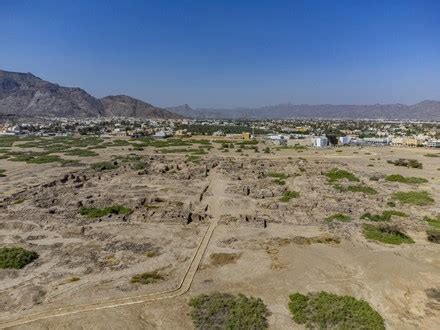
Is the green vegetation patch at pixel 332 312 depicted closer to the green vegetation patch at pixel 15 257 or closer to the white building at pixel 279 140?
the green vegetation patch at pixel 15 257

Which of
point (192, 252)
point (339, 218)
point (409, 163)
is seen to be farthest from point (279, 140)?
point (192, 252)

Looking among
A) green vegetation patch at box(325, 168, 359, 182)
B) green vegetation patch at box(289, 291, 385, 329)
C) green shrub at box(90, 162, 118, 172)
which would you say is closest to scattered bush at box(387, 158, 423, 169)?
green vegetation patch at box(325, 168, 359, 182)

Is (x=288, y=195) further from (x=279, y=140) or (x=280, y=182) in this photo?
(x=279, y=140)

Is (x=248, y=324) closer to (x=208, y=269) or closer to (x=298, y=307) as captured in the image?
(x=298, y=307)

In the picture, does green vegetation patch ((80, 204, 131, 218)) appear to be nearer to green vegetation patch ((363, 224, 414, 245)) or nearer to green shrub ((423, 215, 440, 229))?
green vegetation patch ((363, 224, 414, 245))

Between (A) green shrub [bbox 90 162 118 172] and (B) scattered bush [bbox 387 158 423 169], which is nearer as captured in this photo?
(A) green shrub [bbox 90 162 118 172]

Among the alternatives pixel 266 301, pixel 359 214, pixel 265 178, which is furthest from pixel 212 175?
pixel 266 301

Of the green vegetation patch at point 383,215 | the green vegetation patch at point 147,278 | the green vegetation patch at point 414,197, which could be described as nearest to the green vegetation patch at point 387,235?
the green vegetation patch at point 383,215
